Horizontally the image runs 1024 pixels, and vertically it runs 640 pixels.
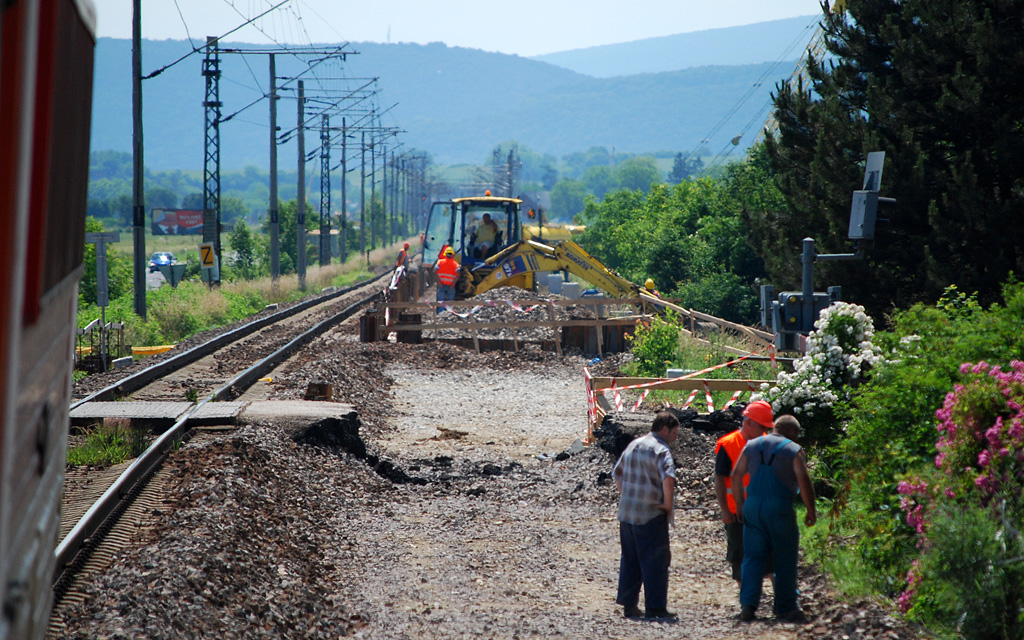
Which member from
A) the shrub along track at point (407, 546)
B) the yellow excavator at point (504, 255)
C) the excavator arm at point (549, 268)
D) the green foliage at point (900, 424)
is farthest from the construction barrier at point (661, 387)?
the excavator arm at point (549, 268)

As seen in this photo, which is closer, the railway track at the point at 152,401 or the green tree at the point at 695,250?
the railway track at the point at 152,401

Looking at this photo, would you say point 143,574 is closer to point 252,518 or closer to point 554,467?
point 252,518

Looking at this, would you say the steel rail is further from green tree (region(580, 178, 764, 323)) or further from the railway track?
green tree (region(580, 178, 764, 323))

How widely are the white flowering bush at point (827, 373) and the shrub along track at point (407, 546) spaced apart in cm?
140

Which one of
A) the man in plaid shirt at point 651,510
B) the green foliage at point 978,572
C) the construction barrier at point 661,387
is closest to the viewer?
the green foliage at point 978,572

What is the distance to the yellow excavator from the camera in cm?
2762

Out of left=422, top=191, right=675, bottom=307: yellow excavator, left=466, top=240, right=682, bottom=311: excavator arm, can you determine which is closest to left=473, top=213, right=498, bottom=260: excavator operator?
left=422, top=191, right=675, bottom=307: yellow excavator

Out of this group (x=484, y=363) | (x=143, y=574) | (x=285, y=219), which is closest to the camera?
(x=143, y=574)

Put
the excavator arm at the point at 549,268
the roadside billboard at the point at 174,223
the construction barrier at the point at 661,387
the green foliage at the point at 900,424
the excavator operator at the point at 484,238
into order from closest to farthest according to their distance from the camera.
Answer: the green foliage at the point at 900,424 < the construction barrier at the point at 661,387 < the excavator arm at the point at 549,268 < the excavator operator at the point at 484,238 < the roadside billboard at the point at 174,223

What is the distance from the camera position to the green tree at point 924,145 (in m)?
16.1

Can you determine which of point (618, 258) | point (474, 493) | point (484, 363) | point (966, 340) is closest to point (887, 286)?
point (484, 363)

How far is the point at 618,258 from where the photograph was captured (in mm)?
63469

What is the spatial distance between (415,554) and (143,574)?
2937 mm

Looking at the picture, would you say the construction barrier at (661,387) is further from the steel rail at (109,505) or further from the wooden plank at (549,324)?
the wooden plank at (549,324)
